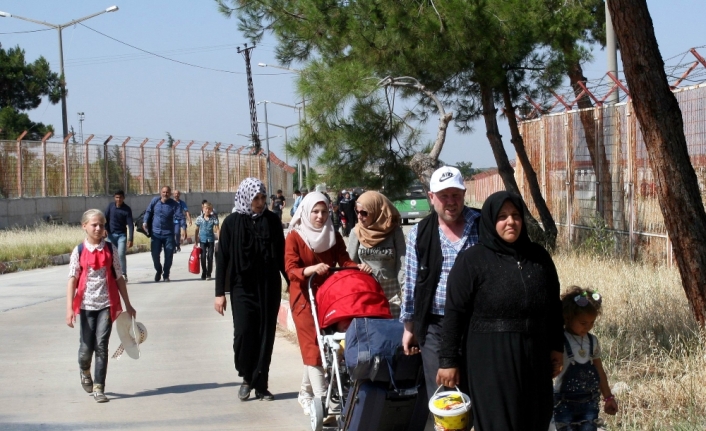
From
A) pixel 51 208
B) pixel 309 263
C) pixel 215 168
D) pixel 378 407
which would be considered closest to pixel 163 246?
pixel 309 263

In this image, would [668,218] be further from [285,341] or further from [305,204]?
[285,341]

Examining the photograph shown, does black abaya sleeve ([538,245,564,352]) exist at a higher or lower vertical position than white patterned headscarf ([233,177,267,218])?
lower

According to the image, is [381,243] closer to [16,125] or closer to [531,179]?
[531,179]

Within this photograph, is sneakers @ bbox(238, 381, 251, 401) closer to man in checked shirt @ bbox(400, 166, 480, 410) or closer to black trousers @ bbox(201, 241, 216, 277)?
man in checked shirt @ bbox(400, 166, 480, 410)

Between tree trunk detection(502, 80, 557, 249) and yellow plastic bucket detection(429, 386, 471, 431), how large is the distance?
446 inches

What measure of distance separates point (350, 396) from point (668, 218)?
295 centimetres

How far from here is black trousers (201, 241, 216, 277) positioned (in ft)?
61.9

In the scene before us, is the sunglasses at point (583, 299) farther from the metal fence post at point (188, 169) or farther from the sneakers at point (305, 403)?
the metal fence post at point (188, 169)

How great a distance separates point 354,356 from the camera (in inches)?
222

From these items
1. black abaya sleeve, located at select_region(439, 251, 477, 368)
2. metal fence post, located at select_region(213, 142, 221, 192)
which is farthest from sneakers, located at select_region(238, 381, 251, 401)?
metal fence post, located at select_region(213, 142, 221, 192)

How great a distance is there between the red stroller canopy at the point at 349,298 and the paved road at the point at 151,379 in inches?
46.2

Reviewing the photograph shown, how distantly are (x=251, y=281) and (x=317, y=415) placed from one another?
173 centimetres

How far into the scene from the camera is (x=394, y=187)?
1471 centimetres

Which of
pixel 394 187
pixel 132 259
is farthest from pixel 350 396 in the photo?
pixel 132 259
